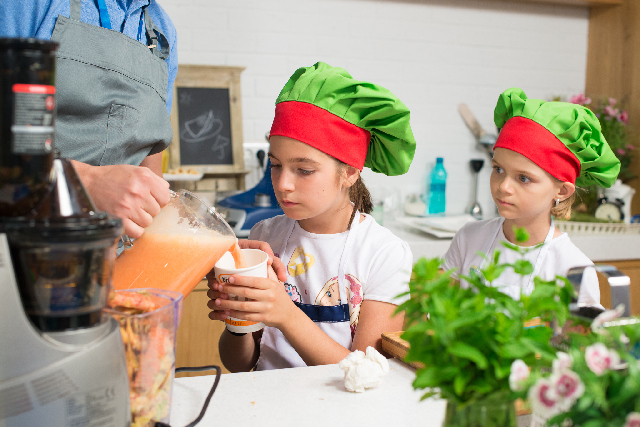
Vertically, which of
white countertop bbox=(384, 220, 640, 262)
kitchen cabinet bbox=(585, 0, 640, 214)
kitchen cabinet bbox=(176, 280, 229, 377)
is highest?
kitchen cabinet bbox=(585, 0, 640, 214)

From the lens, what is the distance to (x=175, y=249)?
767mm

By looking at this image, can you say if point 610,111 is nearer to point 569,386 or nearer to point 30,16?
point 30,16

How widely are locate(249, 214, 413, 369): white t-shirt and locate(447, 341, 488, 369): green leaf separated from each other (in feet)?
2.59

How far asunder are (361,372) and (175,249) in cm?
31

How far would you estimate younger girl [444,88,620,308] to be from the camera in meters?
1.40

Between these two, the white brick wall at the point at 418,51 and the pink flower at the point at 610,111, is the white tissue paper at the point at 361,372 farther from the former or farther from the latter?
the pink flower at the point at 610,111

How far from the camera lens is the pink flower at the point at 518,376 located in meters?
0.38

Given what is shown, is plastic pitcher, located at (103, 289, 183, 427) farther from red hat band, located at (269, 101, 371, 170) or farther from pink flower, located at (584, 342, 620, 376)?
red hat band, located at (269, 101, 371, 170)

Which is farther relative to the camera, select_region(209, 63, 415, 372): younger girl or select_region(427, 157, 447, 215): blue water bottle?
select_region(427, 157, 447, 215): blue water bottle

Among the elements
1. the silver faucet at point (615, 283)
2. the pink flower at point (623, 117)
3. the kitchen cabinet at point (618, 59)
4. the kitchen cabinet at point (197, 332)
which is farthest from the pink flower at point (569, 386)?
the kitchen cabinet at point (618, 59)

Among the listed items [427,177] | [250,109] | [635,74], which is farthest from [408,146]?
[635,74]

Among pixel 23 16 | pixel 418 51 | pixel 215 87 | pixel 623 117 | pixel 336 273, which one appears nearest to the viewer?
pixel 23 16

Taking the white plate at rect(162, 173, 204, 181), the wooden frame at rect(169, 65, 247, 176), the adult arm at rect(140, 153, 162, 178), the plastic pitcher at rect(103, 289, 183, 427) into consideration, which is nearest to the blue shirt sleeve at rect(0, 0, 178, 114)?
the adult arm at rect(140, 153, 162, 178)

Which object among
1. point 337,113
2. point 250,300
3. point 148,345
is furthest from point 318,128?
point 148,345
